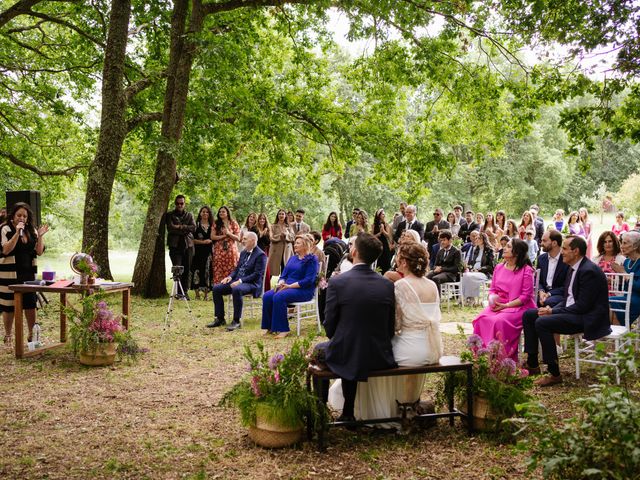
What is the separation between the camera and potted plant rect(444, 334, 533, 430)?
4.36m

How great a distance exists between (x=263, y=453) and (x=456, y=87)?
32.8 feet

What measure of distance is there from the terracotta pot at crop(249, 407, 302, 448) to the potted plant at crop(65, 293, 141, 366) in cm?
309

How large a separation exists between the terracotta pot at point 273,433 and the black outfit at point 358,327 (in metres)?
0.40

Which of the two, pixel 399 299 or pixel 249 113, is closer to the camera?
pixel 399 299

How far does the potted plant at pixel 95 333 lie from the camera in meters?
6.68

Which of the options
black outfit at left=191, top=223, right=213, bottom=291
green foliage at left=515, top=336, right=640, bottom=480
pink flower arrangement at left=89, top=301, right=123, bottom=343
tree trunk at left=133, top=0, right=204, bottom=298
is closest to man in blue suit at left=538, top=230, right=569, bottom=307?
green foliage at left=515, top=336, right=640, bottom=480

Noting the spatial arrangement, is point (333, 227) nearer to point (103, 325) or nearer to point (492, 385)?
point (103, 325)

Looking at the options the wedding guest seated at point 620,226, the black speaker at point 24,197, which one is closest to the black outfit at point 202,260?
the black speaker at point 24,197

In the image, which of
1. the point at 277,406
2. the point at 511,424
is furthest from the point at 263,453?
the point at 511,424

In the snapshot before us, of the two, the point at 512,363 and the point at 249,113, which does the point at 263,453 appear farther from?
the point at 249,113

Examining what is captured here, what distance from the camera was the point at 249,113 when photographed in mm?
12539

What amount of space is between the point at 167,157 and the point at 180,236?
5.52ft

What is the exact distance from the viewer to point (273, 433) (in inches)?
167

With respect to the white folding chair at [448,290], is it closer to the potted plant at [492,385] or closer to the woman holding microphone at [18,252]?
the potted plant at [492,385]
